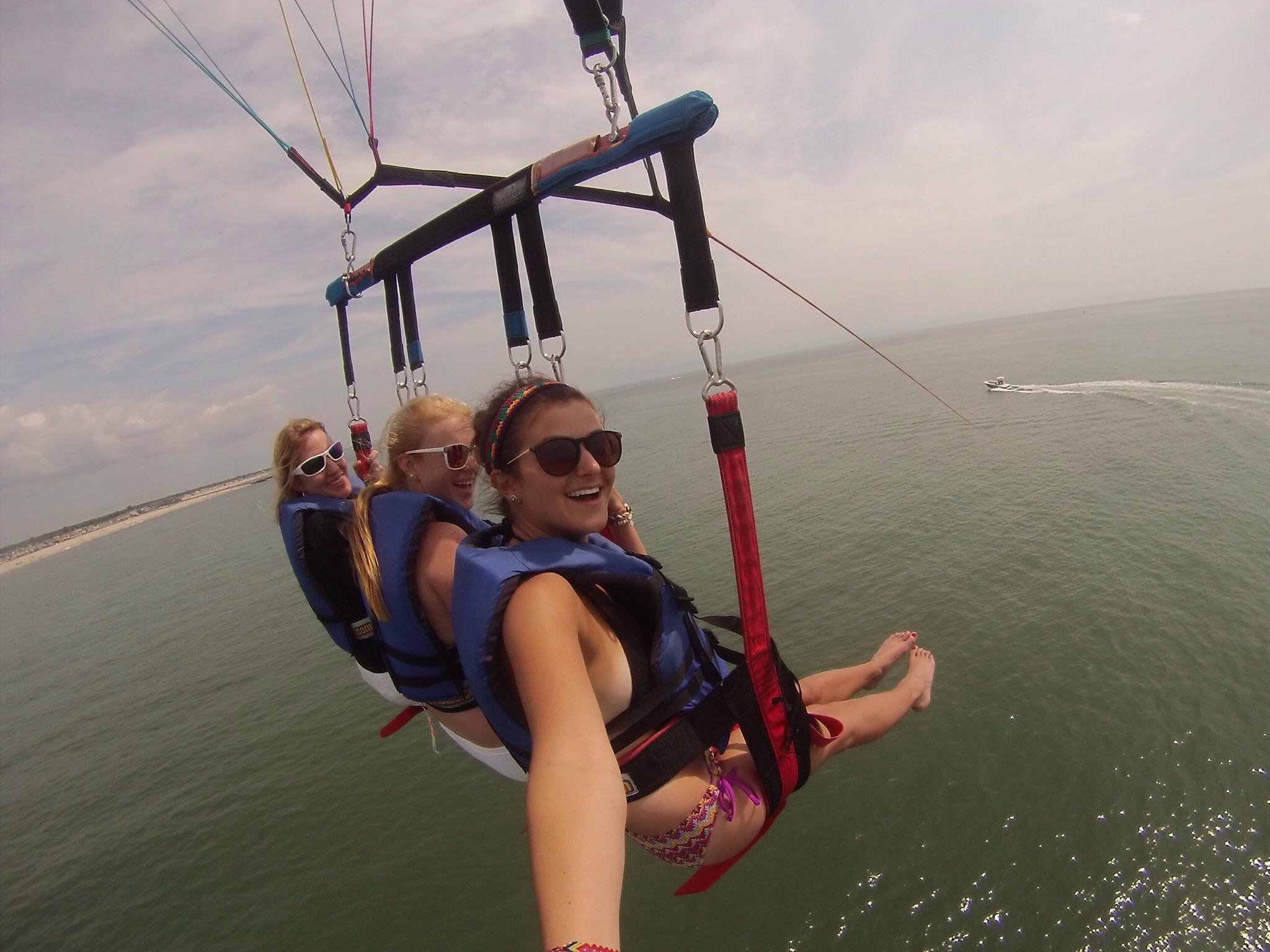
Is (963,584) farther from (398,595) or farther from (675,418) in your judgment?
(675,418)

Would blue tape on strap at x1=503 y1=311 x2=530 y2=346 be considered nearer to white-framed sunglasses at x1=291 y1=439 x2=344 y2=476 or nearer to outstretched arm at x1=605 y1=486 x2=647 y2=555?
outstretched arm at x1=605 y1=486 x2=647 y2=555

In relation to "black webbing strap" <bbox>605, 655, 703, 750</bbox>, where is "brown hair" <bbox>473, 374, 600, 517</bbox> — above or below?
above

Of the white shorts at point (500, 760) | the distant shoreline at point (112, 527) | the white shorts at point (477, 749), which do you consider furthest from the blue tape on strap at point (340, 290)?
the distant shoreline at point (112, 527)

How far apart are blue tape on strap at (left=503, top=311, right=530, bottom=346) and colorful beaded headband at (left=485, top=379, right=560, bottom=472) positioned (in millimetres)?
904

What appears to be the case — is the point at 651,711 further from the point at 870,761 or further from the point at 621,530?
the point at 870,761

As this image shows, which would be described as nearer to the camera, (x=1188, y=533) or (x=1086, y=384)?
(x=1188, y=533)

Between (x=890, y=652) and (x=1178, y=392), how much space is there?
35.3m

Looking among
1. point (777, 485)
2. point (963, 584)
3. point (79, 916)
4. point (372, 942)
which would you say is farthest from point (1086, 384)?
point (79, 916)

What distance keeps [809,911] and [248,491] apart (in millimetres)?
124207

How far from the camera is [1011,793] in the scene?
8.41 metres

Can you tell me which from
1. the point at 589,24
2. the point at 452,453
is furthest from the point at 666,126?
the point at 452,453

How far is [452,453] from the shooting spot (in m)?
3.10

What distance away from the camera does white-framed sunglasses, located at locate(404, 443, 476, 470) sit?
3.09 m

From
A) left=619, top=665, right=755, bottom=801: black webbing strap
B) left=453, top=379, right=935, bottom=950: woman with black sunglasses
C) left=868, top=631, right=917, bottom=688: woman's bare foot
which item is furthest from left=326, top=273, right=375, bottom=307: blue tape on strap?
left=868, top=631, right=917, bottom=688: woman's bare foot
